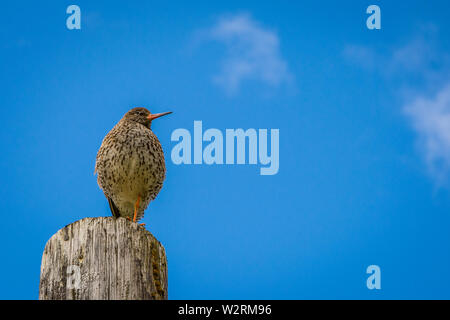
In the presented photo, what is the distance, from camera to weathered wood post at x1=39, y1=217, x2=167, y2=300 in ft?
12.2

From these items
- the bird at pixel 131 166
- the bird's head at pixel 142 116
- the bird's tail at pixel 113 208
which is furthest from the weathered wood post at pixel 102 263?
the bird's head at pixel 142 116

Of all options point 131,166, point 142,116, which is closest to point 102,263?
point 131,166

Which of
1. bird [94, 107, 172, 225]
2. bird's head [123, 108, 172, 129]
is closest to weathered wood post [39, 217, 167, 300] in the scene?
bird [94, 107, 172, 225]

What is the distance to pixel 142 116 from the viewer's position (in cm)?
789

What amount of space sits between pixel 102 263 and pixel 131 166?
3.31 meters

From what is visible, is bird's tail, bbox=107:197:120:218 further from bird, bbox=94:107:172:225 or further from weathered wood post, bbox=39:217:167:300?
weathered wood post, bbox=39:217:167:300

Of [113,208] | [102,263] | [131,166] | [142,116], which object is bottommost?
[102,263]

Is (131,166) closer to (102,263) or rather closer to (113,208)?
(113,208)

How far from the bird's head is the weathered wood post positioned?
3969mm

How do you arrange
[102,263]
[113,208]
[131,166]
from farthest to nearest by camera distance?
[113,208], [131,166], [102,263]

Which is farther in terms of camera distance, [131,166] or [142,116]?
[142,116]

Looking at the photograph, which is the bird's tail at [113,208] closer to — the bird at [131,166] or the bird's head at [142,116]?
the bird at [131,166]
